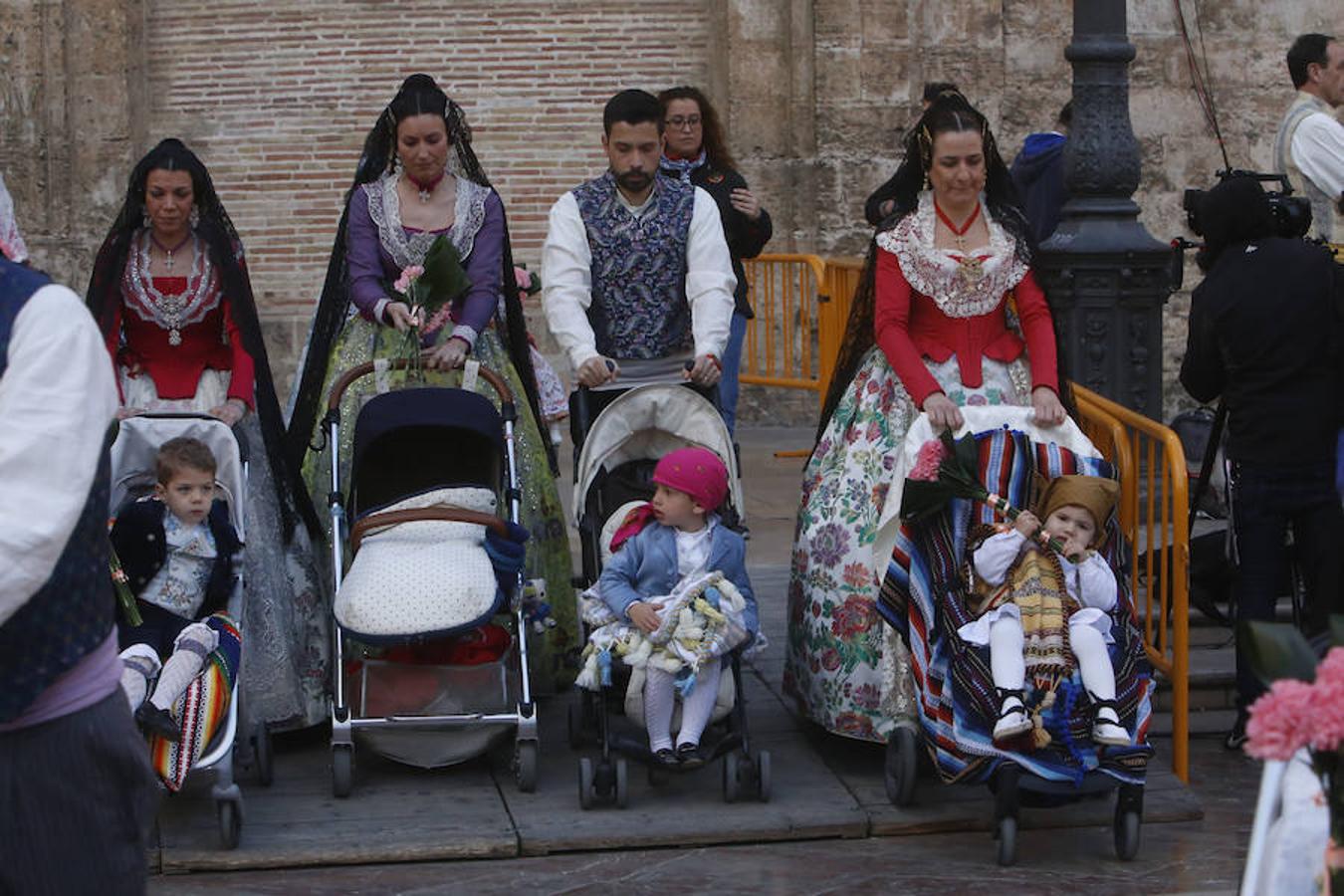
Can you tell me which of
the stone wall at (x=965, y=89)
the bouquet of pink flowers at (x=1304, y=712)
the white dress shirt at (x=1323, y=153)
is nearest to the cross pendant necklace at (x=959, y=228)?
the white dress shirt at (x=1323, y=153)

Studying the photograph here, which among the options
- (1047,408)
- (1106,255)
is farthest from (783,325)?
(1047,408)

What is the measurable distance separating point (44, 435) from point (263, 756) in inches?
145

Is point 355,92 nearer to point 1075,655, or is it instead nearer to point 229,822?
point 229,822

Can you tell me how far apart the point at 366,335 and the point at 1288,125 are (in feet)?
12.8

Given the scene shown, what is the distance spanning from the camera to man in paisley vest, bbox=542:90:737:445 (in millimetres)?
7641

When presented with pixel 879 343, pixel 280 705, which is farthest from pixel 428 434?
pixel 879 343

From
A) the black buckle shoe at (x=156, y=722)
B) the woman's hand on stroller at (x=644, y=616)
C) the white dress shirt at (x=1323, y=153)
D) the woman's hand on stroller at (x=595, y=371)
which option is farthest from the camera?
the white dress shirt at (x=1323, y=153)

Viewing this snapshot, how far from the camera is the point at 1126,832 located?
6430 mm

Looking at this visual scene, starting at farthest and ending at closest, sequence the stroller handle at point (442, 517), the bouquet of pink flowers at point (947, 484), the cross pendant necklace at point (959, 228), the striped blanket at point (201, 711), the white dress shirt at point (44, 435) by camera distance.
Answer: the cross pendant necklace at point (959, 228), the stroller handle at point (442, 517), the bouquet of pink flowers at point (947, 484), the striped blanket at point (201, 711), the white dress shirt at point (44, 435)

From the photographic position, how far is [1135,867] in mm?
6438

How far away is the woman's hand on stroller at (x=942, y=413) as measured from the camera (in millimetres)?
6918

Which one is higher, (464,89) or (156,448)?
(464,89)

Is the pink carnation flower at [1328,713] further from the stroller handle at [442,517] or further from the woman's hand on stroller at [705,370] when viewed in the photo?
the woman's hand on stroller at [705,370]

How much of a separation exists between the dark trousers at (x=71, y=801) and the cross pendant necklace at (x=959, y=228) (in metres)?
4.08
